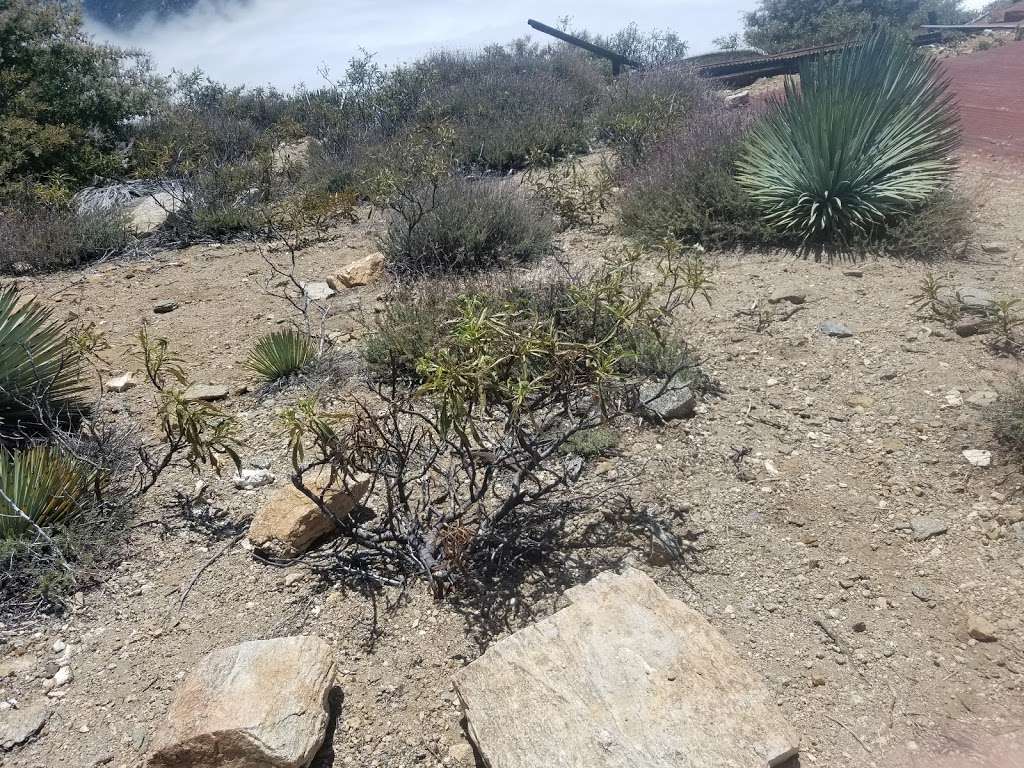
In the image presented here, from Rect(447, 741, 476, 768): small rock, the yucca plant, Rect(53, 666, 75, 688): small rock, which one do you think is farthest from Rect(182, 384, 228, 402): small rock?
Rect(447, 741, 476, 768): small rock

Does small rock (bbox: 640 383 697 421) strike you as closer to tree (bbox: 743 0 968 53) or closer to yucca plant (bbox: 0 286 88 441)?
yucca plant (bbox: 0 286 88 441)

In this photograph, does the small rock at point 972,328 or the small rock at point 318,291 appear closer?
the small rock at point 972,328

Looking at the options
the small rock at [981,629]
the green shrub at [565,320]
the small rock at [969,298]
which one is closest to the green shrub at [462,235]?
the green shrub at [565,320]

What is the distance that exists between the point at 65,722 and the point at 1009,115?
12.1 m

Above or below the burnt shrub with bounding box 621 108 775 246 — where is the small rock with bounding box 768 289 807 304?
below

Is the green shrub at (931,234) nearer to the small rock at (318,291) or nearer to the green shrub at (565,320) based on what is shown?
the green shrub at (565,320)

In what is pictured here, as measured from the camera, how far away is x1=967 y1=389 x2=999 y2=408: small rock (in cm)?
371

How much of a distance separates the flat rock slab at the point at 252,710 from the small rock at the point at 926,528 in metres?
2.47

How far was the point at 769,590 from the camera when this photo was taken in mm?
2869

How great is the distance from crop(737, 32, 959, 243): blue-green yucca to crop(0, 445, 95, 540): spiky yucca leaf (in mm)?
5197

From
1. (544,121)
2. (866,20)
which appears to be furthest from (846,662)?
(866,20)

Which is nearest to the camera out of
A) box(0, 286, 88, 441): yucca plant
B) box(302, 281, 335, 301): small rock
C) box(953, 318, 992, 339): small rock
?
box(0, 286, 88, 441): yucca plant

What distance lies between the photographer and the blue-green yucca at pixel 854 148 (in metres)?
5.80

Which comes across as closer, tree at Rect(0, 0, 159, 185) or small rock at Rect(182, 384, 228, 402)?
small rock at Rect(182, 384, 228, 402)
